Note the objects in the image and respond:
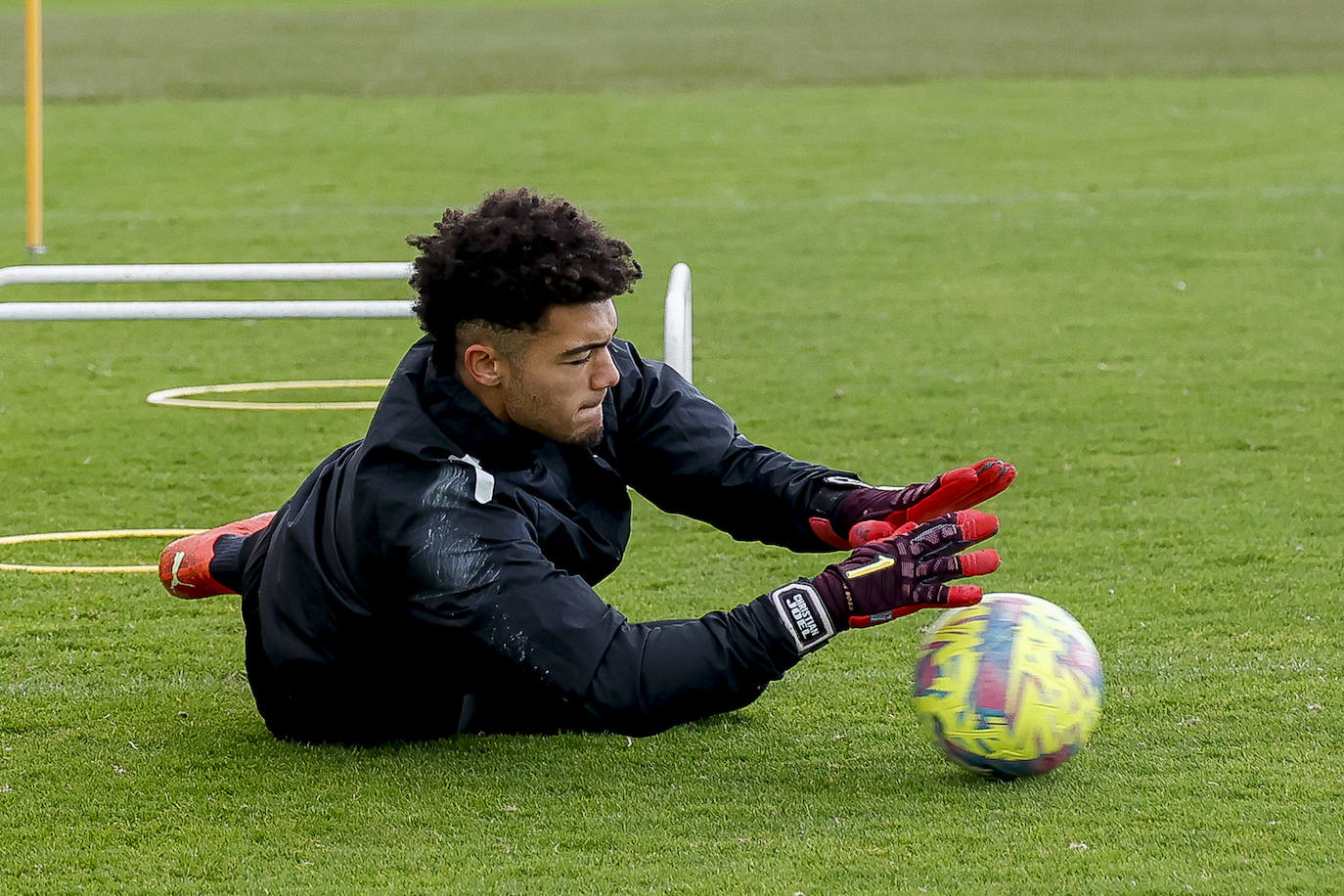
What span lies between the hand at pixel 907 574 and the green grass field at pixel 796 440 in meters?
0.46

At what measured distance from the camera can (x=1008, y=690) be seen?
377 centimetres

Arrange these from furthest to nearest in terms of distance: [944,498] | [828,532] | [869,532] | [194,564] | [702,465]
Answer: [194,564] < [702,465] < [828,532] < [944,498] < [869,532]

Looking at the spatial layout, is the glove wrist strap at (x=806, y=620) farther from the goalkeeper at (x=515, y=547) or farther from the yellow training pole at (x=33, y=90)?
the yellow training pole at (x=33, y=90)

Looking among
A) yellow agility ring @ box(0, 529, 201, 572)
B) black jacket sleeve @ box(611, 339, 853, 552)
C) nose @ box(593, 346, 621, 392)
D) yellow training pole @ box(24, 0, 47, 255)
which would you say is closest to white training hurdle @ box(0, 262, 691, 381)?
yellow agility ring @ box(0, 529, 201, 572)

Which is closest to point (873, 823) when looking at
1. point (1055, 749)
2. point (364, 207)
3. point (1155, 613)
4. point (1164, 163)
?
point (1055, 749)

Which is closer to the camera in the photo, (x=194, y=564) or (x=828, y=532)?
(x=828, y=532)

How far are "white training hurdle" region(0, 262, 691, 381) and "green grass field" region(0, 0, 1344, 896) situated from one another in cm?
85

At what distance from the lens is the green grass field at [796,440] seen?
362 centimetres

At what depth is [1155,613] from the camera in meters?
5.20

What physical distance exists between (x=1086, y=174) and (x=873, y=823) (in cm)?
1285

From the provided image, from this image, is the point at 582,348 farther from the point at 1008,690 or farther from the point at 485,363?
the point at 1008,690

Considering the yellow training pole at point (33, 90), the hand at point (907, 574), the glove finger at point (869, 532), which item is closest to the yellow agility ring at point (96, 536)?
the glove finger at point (869, 532)

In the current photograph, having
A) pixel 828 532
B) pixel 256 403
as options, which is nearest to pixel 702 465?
pixel 828 532

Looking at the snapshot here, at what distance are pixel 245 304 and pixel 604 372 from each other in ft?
8.04
